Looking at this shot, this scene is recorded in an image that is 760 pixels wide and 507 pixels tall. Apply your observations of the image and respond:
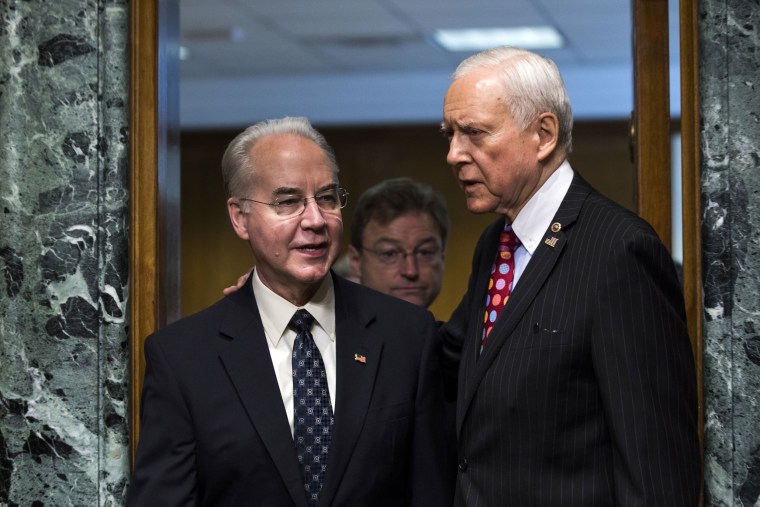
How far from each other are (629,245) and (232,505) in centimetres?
96

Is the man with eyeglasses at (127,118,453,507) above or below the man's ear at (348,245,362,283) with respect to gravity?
below

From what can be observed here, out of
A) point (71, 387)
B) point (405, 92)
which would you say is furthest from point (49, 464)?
point (405, 92)

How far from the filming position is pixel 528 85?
215 centimetres

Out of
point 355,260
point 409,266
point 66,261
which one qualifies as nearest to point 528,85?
point 66,261

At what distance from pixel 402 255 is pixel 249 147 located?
3.83 ft

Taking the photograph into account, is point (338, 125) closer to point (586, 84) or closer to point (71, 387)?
point (586, 84)

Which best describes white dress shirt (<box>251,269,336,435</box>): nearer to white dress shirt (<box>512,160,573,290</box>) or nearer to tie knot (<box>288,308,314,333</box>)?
tie knot (<box>288,308,314,333</box>)

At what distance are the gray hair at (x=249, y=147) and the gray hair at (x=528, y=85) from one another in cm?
37

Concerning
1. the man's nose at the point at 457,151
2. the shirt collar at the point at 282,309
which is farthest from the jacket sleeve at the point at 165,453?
the man's nose at the point at 457,151

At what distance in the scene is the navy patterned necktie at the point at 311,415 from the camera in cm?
221

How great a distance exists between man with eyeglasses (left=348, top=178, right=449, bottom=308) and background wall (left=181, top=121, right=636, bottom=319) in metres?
5.35

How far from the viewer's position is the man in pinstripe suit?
1930 millimetres

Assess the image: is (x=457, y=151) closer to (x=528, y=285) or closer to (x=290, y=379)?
(x=528, y=285)

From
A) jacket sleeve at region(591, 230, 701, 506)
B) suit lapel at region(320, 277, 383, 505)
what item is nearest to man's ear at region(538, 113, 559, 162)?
jacket sleeve at region(591, 230, 701, 506)
